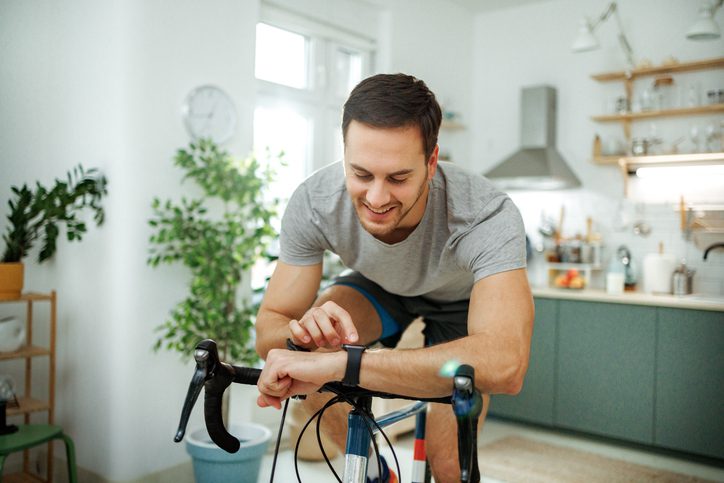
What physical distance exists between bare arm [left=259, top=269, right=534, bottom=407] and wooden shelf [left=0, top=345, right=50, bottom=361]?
1863 millimetres

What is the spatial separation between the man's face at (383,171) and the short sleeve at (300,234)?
1.06 feet

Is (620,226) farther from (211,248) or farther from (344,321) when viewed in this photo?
(344,321)

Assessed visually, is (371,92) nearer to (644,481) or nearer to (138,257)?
(138,257)

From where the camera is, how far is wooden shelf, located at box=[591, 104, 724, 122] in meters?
4.05

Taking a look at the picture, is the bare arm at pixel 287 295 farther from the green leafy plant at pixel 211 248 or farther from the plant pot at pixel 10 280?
the plant pot at pixel 10 280

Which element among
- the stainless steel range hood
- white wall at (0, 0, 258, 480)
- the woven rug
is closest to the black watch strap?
white wall at (0, 0, 258, 480)

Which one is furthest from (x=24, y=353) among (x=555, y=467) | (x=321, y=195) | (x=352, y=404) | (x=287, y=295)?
(x=555, y=467)

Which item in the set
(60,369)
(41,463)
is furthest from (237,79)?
(41,463)

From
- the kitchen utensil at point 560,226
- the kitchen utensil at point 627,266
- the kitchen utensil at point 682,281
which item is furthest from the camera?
the kitchen utensil at point 560,226

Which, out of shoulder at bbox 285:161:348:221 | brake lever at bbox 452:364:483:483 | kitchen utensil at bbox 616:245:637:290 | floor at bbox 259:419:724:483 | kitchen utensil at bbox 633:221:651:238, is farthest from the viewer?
kitchen utensil at bbox 633:221:651:238

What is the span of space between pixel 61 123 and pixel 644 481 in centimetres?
315

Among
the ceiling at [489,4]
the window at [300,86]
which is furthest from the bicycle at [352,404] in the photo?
the ceiling at [489,4]

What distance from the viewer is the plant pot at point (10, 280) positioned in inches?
104

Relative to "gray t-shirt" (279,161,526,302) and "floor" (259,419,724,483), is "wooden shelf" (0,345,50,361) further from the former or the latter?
"gray t-shirt" (279,161,526,302)
